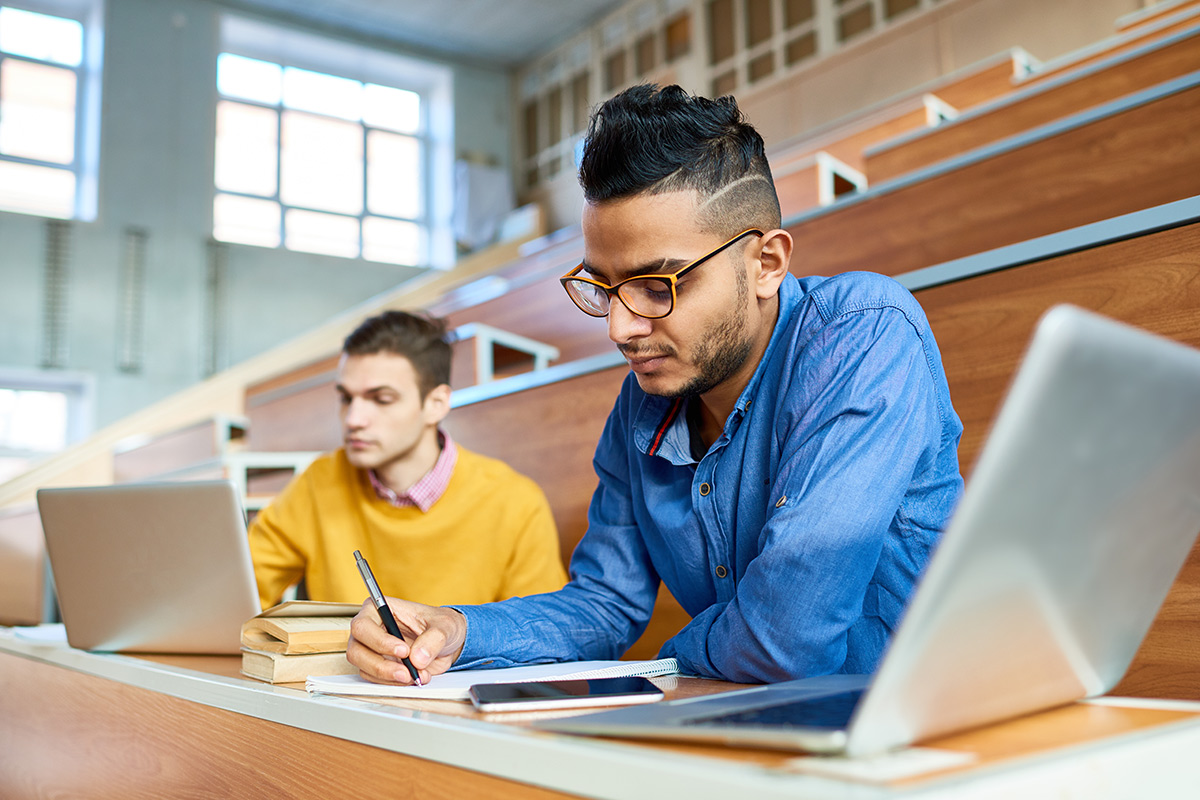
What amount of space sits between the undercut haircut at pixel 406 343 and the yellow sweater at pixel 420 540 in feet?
0.62

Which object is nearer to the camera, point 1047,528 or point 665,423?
point 1047,528

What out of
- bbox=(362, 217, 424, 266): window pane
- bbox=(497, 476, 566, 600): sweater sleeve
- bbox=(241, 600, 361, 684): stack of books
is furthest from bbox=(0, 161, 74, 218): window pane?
bbox=(241, 600, 361, 684): stack of books

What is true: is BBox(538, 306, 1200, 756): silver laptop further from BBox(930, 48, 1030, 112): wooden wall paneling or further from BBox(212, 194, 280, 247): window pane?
BBox(212, 194, 280, 247): window pane

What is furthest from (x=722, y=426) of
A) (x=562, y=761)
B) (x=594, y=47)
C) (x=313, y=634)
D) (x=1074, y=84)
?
(x=594, y=47)

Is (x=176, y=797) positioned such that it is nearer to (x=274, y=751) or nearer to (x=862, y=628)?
(x=274, y=751)

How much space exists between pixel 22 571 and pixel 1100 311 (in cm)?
204

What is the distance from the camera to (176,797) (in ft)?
2.54

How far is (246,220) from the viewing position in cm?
634

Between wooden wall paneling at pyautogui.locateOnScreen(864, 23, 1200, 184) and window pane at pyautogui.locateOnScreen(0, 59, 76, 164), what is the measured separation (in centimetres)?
544

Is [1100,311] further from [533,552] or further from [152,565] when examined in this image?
[152,565]

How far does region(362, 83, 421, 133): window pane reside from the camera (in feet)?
23.1

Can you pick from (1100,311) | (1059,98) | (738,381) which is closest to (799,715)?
(738,381)

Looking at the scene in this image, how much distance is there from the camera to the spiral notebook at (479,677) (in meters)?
0.65

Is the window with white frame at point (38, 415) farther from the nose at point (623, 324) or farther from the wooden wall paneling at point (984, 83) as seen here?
the nose at point (623, 324)
